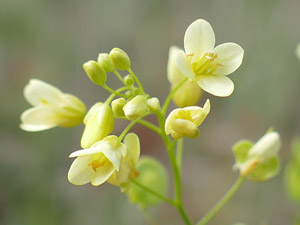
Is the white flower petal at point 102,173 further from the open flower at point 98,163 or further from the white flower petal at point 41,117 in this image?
the white flower petal at point 41,117

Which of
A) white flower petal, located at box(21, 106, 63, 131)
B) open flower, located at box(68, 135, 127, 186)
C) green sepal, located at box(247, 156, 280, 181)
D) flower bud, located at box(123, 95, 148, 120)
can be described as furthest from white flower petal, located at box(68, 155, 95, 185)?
green sepal, located at box(247, 156, 280, 181)

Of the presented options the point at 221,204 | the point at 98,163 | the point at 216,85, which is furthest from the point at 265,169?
the point at 98,163

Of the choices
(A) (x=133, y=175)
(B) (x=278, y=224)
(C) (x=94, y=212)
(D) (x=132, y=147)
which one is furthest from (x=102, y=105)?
(B) (x=278, y=224)

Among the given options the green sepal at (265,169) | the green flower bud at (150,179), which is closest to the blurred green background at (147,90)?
the green flower bud at (150,179)

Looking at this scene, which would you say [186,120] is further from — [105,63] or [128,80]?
[105,63]

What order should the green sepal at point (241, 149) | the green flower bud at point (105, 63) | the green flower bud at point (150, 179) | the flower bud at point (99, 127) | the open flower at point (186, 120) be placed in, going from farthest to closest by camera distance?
the green flower bud at point (150, 179), the green sepal at point (241, 149), the green flower bud at point (105, 63), the flower bud at point (99, 127), the open flower at point (186, 120)

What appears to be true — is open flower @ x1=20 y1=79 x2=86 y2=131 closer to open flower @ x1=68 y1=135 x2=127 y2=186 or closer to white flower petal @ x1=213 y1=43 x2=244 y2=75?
open flower @ x1=68 y1=135 x2=127 y2=186

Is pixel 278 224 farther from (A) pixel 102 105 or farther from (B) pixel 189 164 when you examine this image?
(A) pixel 102 105
